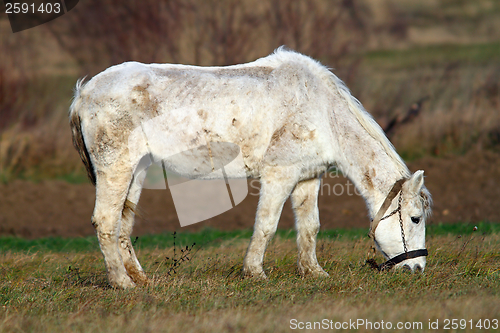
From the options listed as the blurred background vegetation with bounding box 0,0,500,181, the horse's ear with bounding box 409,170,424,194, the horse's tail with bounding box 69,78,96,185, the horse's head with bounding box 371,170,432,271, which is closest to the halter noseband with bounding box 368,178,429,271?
the horse's head with bounding box 371,170,432,271

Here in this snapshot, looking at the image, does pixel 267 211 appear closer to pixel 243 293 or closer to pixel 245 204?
pixel 243 293

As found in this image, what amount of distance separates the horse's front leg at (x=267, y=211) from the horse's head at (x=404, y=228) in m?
0.98

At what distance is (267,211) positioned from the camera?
4969 mm

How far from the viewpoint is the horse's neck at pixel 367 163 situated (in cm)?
504

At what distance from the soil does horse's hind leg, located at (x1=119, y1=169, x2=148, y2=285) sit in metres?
3.75

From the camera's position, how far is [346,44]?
12.6 m

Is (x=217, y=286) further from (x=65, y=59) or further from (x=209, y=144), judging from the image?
(x=65, y=59)

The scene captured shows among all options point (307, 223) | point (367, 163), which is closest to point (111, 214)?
point (307, 223)

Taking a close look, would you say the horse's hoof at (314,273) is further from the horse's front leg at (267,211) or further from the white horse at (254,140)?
the horse's front leg at (267,211)

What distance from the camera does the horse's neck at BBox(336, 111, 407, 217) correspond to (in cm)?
504

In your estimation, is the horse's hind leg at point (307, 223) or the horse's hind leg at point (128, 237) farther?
the horse's hind leg at point (307, 223)

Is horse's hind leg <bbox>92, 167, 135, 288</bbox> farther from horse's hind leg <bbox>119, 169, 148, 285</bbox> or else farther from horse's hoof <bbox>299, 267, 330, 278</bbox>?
horse's hoof <bbox>299, 267, 330, 278</bbox>

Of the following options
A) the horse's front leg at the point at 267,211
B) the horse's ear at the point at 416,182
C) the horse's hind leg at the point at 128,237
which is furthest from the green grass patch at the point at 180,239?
the horse's ear at the point at 416,182

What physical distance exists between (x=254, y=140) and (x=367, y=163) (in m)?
1.19
